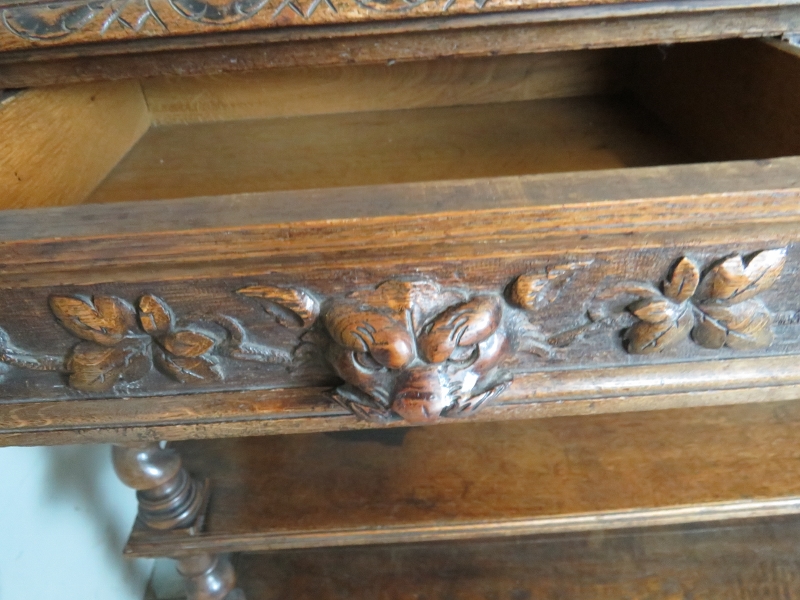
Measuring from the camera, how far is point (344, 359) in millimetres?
420

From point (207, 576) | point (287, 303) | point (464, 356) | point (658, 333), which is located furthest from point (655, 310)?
point (207, 576)

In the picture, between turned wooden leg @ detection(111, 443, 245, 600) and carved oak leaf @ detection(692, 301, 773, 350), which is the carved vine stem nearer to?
turned wooden leg @ detection(111, 443, 245, 600)

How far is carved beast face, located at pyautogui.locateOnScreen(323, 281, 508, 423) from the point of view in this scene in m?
0.40

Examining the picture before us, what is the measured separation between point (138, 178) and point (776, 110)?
0.65 metres

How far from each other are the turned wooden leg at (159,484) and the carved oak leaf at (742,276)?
548mm

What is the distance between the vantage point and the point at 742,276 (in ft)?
1.34

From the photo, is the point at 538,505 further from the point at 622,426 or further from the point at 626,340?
the point at 626,340

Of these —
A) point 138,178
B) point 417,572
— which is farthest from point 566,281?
point 417,572

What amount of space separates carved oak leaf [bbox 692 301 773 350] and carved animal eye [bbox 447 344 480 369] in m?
0.17

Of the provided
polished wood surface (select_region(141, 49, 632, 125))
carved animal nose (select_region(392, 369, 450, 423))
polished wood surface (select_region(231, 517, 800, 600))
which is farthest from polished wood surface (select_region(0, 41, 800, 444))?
polished wood surface (select_region(231, 517, 800, 600))

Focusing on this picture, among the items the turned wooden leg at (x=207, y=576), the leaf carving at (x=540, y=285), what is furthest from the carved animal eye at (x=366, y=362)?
the turned wooden leg at (x=207, y=576)

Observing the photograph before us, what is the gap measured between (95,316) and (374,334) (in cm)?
20

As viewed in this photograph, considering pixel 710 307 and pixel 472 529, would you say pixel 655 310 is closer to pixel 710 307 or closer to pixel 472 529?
pixel 710 307

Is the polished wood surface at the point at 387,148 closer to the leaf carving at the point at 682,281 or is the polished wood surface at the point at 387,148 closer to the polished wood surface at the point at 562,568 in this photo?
the leaf carving at the point at 682,281
